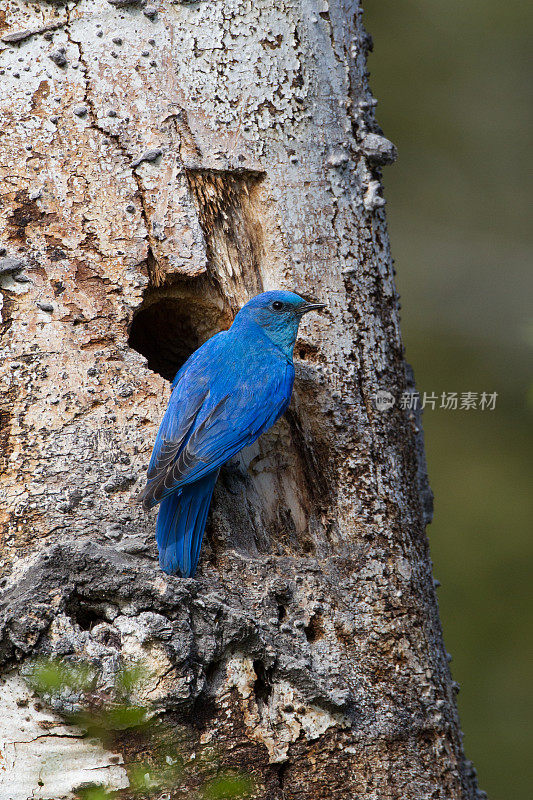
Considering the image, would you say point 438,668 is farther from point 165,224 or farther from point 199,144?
point 199,144

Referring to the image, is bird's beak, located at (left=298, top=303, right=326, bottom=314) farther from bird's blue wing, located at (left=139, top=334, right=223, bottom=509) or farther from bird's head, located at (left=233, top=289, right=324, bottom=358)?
bird's blue wing, located at (left=139, top=334, right=223, bottom=509)

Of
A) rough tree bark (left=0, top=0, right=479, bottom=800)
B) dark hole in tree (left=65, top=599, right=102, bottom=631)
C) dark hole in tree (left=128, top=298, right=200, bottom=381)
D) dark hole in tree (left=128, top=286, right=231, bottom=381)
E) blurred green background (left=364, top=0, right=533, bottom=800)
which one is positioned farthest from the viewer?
blurred green background (left=364, top=0, right=533, bottom=800)

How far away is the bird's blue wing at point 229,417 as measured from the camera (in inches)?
106

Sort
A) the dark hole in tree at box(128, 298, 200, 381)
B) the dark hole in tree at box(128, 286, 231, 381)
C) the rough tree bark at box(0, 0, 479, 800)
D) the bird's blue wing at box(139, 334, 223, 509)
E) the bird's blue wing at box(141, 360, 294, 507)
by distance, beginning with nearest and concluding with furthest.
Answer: the rough tree bark at box(0, 0, 479, 800), the bird's blue wing at box(139, 334, 223, 509), the bird's blue wing at box(141, 360, 294, 507), the dark hole in tree at box(128, 286, 231, 381), the dark hole in tree at box(128, 298, 200, 381)

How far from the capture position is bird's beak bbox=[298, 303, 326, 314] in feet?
9.37

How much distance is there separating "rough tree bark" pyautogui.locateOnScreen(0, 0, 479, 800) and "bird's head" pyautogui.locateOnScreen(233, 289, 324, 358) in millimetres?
51

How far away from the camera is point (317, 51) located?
2.95 metres

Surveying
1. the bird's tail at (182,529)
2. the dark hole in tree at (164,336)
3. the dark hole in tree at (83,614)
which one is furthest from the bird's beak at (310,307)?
the dark hole in tree at (83,614)

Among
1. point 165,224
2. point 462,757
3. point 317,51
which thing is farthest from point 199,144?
point 462,757

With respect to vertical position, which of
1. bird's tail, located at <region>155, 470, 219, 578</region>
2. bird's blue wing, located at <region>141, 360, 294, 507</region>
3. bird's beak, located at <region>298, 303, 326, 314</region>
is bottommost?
bird's tail, located at <region>155, 470, 219, 578</region>

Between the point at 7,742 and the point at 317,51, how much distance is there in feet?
7.52

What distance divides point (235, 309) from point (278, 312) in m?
0.27

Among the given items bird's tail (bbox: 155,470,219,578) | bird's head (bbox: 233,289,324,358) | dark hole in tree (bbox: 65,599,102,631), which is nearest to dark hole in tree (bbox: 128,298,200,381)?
bird's head (bbox: 233,289,324,358)

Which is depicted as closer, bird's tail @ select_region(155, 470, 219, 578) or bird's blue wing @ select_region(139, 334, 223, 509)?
bird's tail @ select_region(155, 470, 219, 578)
